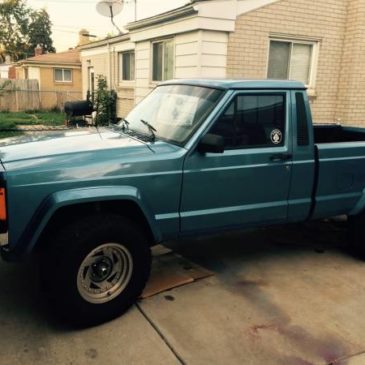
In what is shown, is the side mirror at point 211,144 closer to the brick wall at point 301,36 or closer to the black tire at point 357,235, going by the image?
the black tire at point 357,235

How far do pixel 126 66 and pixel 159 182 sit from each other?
12192 mm

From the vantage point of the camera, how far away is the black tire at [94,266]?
3.11 metres

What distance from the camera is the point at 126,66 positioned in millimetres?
14781

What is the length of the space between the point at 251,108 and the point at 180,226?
50.8 inches

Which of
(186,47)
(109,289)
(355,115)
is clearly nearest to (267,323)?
(109,289)

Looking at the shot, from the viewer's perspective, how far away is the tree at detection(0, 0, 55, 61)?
50281 millimetres

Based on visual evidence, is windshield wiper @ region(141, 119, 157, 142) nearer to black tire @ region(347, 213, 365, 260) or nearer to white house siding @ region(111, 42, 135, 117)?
black tire @ region(347, 213, 365, 260)

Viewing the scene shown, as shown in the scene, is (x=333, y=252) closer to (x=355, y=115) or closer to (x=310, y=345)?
(x=310, y=345)

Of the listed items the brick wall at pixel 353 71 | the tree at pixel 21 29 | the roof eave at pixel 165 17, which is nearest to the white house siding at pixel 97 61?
the roof eave at pixel 165 17

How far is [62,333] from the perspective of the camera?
3234 mm

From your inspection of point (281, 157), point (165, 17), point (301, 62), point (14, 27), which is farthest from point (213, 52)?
point (14, 27)

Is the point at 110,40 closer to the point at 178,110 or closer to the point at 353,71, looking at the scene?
the point at 353,71

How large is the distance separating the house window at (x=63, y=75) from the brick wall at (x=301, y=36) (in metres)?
22.4

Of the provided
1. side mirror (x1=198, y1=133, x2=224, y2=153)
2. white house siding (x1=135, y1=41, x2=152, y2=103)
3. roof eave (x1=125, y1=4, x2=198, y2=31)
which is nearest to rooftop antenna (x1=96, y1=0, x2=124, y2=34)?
roof eave (x1=125, y1=4, x2=198, y2=31)
